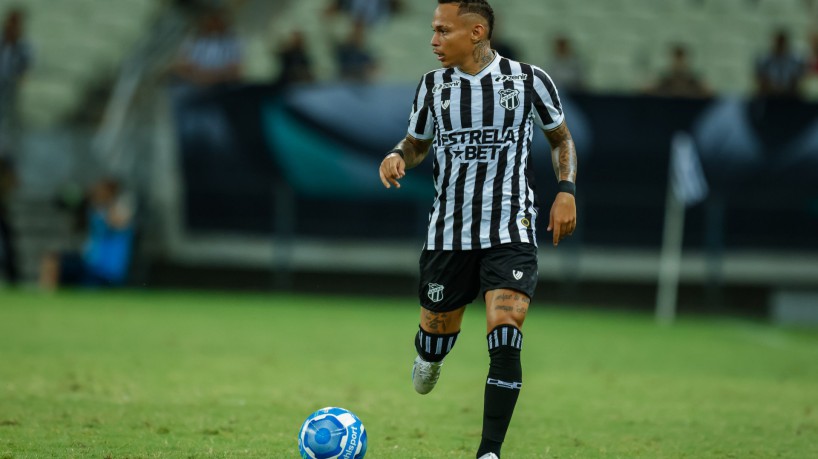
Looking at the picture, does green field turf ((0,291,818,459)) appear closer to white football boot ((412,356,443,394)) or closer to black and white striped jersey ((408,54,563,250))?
white football boot ((412,356,443,394))

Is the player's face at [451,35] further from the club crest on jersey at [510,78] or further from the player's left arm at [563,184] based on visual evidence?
the player's left arm at [563,184]

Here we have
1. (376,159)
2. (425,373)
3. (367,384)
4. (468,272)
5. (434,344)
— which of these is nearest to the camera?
(468,272)

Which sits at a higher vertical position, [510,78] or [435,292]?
[510,78]

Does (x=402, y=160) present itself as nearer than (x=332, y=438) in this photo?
No

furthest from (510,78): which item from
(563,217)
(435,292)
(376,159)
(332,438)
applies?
(376,159)

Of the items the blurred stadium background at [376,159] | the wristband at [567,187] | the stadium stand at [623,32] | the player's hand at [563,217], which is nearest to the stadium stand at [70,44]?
the blurred stadium background at [376,159]

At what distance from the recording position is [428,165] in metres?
19.3

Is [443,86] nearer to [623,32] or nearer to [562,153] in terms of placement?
[562,153]

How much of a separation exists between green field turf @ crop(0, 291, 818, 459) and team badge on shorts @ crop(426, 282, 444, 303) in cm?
89

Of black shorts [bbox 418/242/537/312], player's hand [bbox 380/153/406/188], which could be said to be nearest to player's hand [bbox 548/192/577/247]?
black shorts [bbox 418/242/537/312]

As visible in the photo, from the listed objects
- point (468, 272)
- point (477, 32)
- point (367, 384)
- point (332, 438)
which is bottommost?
point (367, 384)

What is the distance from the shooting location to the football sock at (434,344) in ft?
24.1

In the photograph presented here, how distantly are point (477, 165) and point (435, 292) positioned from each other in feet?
2.51

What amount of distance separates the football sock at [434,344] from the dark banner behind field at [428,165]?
1178 centimetres
